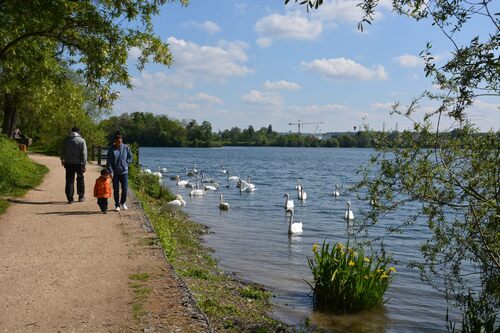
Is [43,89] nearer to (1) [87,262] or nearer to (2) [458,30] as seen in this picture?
(1) [87,262]

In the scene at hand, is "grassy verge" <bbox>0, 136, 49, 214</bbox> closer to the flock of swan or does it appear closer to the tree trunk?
the flock of swan

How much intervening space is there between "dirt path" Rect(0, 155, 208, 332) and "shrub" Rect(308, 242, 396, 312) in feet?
9.97

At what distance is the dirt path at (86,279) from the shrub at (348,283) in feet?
A: 9.97

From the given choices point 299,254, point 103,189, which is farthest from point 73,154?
point 299,254

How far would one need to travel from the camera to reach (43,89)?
52.7ft

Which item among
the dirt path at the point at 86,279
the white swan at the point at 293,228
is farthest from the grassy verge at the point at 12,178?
the white swan at the point at 293,228

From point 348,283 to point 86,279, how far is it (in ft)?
14.8

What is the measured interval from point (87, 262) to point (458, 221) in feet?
18.7

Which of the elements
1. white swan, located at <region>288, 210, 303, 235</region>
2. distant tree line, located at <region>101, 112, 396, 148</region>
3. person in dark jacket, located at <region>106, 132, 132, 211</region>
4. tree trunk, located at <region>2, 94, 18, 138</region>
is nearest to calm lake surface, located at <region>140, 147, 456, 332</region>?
white swan, located at <region>288, 210, 303, 235</region>

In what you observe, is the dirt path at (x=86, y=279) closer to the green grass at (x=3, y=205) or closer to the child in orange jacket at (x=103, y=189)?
the green grass at (x=3, y=205)

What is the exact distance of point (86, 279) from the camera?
778cm

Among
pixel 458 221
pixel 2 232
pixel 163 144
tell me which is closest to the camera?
pixel 458 221

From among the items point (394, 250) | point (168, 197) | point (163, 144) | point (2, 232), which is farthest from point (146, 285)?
point (163, 144)

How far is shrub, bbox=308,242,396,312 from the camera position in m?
9.50
